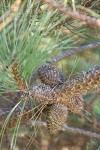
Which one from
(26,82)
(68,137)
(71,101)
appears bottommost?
(68,137)

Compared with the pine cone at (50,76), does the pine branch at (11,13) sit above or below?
above

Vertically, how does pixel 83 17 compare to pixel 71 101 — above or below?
above

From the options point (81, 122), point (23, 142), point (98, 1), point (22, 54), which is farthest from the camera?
point (23, 142)

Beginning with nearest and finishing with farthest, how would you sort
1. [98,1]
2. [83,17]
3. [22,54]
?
[83,17]
[22,54]
[98,1]

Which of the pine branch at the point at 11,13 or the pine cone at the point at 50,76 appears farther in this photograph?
the pine cone at the point at 50,76

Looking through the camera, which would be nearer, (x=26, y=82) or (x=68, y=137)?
(x=26, y=82)

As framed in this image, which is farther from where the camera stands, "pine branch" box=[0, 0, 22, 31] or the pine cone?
the pine cone

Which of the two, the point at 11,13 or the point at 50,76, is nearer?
the point at 11,13

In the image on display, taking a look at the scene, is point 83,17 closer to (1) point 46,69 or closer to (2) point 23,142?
(1) point 46,69

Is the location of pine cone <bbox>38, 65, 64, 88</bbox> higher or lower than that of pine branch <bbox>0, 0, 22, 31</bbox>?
lower

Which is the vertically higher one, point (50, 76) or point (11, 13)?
point (11, 13)

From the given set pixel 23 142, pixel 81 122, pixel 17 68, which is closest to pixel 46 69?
pixel 17 68
